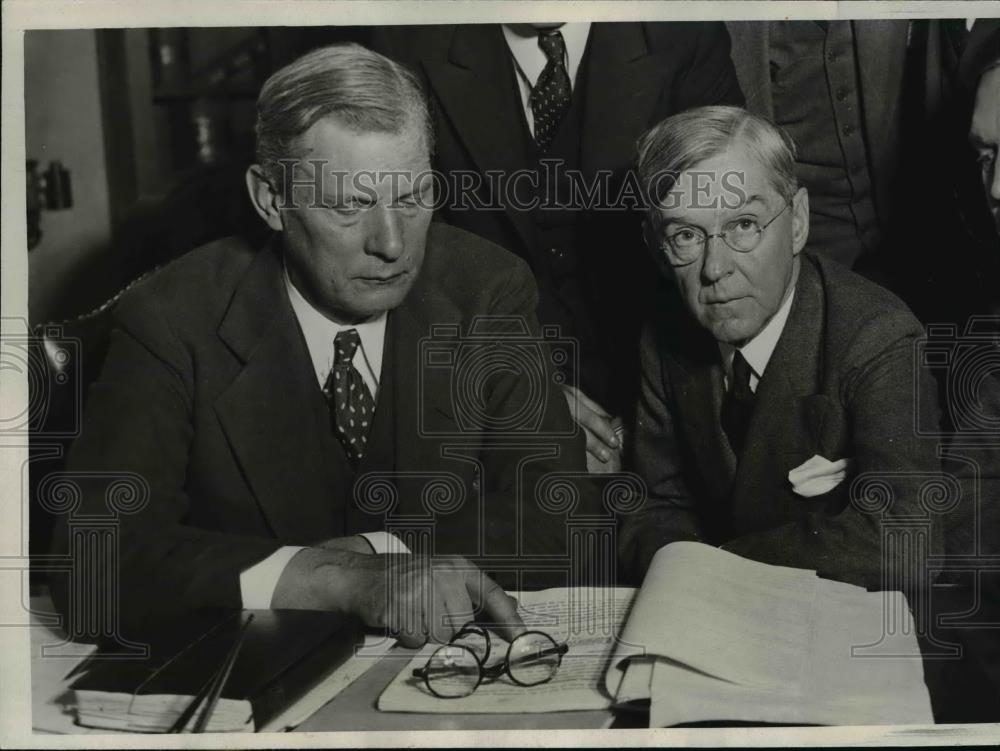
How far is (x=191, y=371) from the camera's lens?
1979mm

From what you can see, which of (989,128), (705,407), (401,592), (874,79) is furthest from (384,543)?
(989,128)

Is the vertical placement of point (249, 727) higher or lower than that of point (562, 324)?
lower

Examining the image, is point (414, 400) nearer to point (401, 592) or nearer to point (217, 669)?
point (401, 592)

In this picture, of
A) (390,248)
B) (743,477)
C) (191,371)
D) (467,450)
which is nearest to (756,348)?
(743,477)

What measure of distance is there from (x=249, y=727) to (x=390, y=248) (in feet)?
2.85

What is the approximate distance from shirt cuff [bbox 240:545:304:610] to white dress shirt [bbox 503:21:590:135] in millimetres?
920

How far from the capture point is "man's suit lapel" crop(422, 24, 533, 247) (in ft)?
6.59

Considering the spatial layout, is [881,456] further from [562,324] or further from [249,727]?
[249,727]

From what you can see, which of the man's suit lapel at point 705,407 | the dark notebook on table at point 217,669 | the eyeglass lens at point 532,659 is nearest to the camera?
the dark notebook on table at point 217,669

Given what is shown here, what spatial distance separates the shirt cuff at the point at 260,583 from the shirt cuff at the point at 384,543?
160mm

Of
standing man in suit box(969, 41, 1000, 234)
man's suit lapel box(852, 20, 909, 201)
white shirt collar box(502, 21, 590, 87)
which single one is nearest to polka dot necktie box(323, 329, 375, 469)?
white shirt collar box(502, 21, 590, 87)

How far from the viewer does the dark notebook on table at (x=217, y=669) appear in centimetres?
185

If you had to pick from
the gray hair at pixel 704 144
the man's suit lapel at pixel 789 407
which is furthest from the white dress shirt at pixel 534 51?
the man's suit lapel at pixel 789 407

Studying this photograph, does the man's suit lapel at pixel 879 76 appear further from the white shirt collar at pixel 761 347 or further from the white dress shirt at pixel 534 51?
the white dress shirt at pixel 534 51
